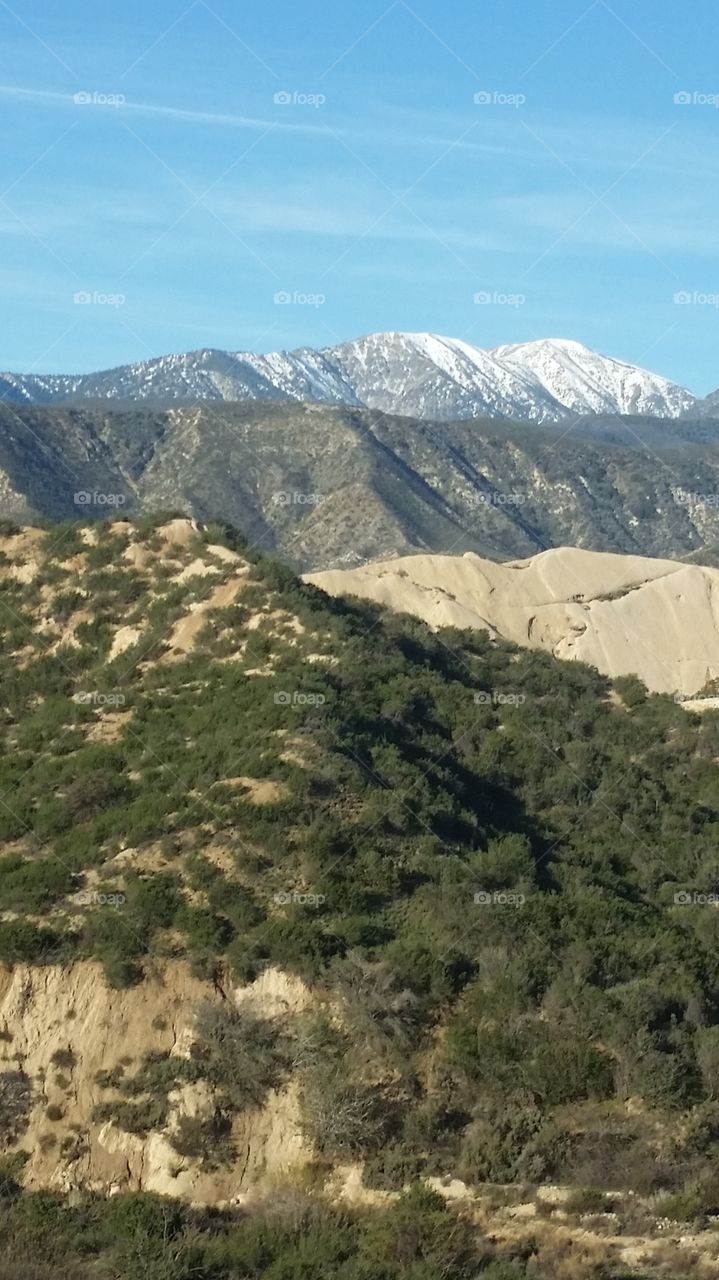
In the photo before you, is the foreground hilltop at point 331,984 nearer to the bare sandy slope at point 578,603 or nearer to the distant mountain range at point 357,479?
the bare sandy slope at point 578,603

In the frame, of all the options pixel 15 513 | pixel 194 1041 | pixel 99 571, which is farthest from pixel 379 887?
pixel 15 513

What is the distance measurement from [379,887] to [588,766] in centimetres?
1106

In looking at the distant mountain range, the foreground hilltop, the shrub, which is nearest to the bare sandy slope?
the foreground hilltop

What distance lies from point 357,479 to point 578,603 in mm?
95445

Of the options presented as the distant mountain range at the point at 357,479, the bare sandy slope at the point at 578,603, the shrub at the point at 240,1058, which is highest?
the distant mountain range at the point at 357,479

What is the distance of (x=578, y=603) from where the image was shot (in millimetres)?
57812

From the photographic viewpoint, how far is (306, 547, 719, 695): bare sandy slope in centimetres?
5447

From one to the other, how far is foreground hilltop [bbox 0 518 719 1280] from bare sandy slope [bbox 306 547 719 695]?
1933 cm

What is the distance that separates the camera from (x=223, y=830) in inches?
→ 1051

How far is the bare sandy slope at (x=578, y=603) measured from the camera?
179ft

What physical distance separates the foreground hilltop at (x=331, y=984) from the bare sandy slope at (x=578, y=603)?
1933 cm

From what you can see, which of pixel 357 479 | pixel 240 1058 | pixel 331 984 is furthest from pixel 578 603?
pixel 357 479

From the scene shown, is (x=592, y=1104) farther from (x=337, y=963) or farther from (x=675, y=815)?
(x=675, y=815)

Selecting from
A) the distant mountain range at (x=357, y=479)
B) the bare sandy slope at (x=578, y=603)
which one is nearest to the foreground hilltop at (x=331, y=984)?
the bare sandy slope at (x=578, y=603)
